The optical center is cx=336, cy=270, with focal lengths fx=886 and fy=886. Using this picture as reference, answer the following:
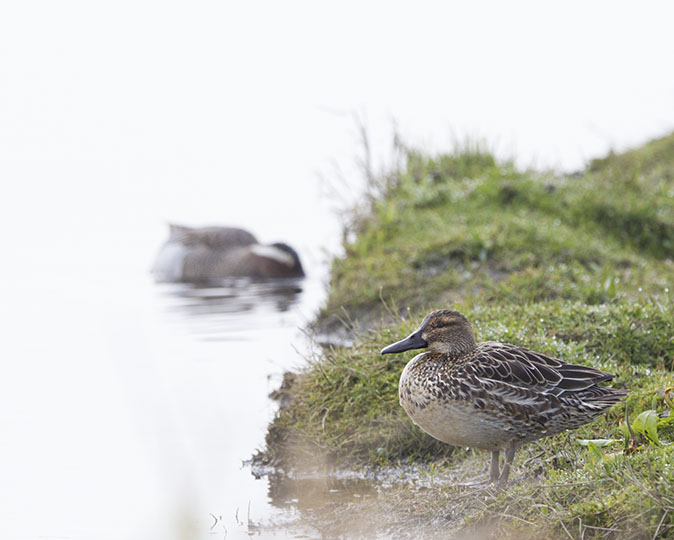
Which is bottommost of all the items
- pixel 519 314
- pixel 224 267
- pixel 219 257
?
pixel 519 314

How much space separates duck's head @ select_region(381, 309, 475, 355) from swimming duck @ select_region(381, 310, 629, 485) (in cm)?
6

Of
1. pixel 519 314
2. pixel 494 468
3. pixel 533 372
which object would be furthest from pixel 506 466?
pixel 519 314

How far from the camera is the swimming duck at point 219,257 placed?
45.8 ft

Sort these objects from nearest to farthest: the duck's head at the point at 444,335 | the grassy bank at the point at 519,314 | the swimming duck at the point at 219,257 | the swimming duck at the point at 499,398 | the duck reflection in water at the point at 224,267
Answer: the grassy bank at the point at 519,314 < the swimming duck at the point at 499,398 < the duck's head at the point at 444,335 < the duck reflection in water at the point at 224,267 < the swimming duck at the point at 219,257

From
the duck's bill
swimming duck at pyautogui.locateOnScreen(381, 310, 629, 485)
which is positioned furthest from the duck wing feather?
the duck's bill

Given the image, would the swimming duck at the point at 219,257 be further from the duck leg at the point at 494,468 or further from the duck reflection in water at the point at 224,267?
the duck leg at the point at 494,468

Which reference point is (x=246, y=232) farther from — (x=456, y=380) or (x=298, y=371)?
(x=456, y=380)

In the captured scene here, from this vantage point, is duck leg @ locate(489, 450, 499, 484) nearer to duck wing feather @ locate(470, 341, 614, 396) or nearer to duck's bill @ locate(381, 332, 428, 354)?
duck wing feather @ locate(470, 341, 614, 396)

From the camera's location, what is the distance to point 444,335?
176 inches

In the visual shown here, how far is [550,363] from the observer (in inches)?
175

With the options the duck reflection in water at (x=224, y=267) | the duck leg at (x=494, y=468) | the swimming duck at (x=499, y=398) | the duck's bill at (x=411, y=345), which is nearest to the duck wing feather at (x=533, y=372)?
the swimming duck at (x=499, y=398)

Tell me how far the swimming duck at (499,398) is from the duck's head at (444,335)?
57 millimetres

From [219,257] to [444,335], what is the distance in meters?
10.5

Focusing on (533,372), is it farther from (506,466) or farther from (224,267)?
(224,267)
